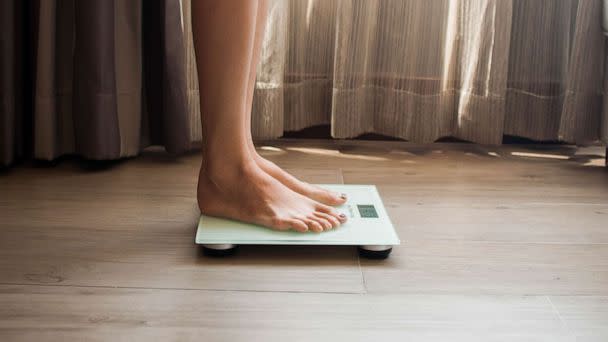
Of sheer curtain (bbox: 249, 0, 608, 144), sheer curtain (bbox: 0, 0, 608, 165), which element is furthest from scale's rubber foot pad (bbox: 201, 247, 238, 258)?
sheer curtain (bbox: 249, 0, 608, 144)

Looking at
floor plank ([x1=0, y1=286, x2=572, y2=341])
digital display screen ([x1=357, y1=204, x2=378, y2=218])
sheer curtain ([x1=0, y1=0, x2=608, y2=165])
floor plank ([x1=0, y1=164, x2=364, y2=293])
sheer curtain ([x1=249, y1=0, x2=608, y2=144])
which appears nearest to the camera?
floor plank ([x1=0, y1=286, x2=572, y2=341])

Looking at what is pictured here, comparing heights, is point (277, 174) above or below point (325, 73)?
below

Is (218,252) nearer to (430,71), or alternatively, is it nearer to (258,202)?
(258,202)

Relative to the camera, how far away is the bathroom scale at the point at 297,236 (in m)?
1.15

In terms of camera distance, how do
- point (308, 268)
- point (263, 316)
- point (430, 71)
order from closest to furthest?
point (263, 316) < point (308, 268) < point (430, 71)

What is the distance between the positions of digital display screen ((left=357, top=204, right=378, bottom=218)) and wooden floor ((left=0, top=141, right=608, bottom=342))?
0.07 meters

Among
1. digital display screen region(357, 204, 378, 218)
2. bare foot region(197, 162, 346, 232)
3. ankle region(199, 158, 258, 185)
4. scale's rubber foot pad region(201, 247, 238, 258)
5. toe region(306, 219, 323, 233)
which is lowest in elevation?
scale's rubber foot pad region(201, 247, 238, 258)

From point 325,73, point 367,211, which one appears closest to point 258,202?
point 367,211

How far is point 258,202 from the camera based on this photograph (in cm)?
121

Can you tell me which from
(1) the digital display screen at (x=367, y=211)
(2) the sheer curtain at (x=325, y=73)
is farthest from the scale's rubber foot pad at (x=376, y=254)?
(2) the sheer curtain at (x=325, y=73)

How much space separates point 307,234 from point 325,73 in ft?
2.91

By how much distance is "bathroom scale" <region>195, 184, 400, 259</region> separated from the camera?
115cm

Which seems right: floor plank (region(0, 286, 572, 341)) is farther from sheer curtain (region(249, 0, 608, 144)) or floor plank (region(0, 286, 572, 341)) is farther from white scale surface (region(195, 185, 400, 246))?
sheer curtain (region(249, 0, 608, 144))

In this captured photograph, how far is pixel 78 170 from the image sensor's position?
170cm
